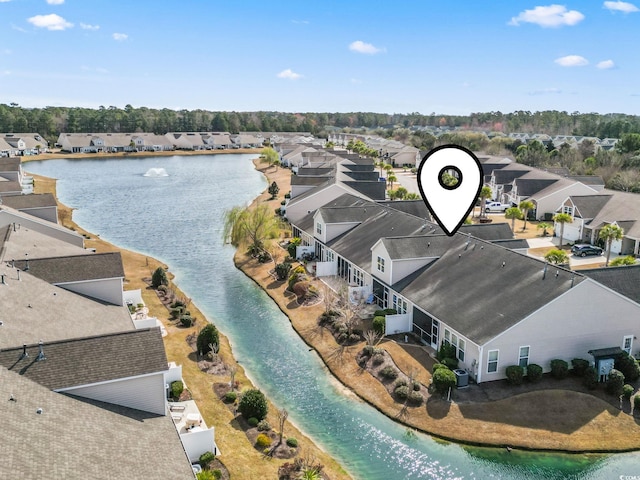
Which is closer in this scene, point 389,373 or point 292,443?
point 292,443

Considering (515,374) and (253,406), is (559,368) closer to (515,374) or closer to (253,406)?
(515,374)

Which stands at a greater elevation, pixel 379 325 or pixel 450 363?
pixel 379 325

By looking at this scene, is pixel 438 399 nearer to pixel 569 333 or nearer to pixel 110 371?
pixel 569 333

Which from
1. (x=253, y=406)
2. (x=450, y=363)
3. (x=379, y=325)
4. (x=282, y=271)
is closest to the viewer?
(x=253, y=406)

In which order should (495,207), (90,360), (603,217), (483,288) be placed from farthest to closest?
(495,207) < (603,217) < (483,288) < (90,360)

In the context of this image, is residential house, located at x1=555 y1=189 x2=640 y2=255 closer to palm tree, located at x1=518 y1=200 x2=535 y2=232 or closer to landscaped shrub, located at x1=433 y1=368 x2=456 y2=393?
palm tree, located at x1=518 y1=200 x2=535 y2=232

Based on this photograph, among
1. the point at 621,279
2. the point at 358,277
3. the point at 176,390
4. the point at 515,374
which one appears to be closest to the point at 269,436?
the point at 176,390

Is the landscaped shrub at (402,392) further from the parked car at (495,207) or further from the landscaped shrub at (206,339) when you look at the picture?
the parked car at (495,207)
